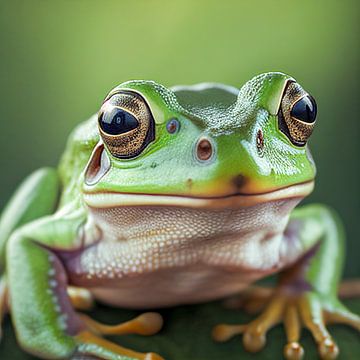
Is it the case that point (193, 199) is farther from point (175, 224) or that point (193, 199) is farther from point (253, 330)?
point (253, 330)

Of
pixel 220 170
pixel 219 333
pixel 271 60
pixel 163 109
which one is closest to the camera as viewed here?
pixel 220 170

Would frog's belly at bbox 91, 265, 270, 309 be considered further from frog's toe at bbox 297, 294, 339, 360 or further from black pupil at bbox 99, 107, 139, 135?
black pupil at bbox 99, 107, 139, 135

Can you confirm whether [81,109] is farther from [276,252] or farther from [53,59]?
[276,252]

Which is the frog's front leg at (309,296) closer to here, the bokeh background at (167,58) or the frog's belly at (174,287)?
the frog's belly at (174,287)

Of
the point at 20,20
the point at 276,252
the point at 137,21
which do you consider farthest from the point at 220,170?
the point at 20,20

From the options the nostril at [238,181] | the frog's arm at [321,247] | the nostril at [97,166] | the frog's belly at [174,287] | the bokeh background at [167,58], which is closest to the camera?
the nostril at [238,181]

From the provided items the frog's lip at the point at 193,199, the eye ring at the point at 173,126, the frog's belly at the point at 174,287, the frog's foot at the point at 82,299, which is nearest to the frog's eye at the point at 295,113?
the frog's lip at the point at 193,199

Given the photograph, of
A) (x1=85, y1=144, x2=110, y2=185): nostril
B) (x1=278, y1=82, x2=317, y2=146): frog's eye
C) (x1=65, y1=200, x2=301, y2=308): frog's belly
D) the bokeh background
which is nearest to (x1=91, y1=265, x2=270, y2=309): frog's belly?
(x1=65, y1=200, x2=301, y2=308): frog's belly
